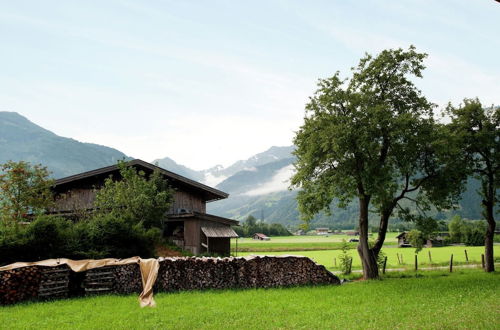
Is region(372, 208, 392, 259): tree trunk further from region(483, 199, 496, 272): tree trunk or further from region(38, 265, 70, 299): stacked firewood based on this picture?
region(38, 265, 70, 299): stacked firewood

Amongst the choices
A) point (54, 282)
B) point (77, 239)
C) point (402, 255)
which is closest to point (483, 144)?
point (77, 239)

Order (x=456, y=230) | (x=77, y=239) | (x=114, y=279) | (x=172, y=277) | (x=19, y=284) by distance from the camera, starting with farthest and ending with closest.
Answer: (x=456, y=230) < (x=77, y=239) < (x=172, y=277) < (x=114, y=279) < (x=19, y=284)

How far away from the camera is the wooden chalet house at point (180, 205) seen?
3656 cm

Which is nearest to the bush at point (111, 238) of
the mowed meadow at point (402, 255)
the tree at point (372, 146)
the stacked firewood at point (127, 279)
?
the stacked firewood at point (127, 279)

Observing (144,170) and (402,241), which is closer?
(144,170)

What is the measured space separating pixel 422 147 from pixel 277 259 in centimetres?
1247

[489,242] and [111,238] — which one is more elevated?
[111,238]

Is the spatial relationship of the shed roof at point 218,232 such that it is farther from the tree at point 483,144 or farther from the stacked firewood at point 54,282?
the tree at point 483,144

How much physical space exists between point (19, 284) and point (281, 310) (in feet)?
37.1

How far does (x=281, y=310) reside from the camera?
632 inches

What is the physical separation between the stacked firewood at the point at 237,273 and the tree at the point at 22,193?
694 inches

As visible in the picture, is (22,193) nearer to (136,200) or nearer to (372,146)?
(136,200)

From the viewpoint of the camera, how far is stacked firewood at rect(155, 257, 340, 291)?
71.9 ft

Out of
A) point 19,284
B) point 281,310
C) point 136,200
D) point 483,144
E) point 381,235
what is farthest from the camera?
point 483,144
